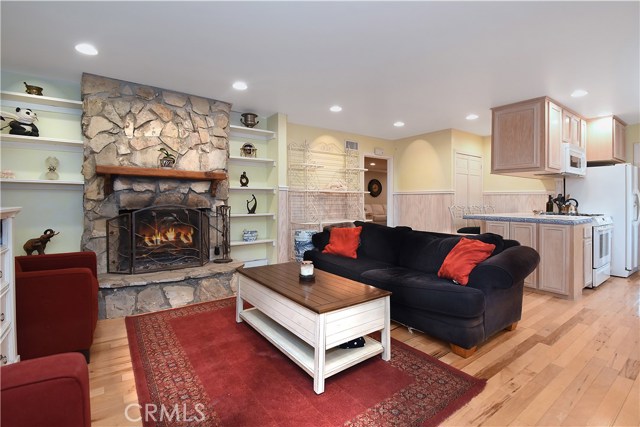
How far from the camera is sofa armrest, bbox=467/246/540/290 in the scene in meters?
2.21

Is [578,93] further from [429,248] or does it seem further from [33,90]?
[33,90]

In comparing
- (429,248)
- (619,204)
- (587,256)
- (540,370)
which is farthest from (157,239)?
(619,204)

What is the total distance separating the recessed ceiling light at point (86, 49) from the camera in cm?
271

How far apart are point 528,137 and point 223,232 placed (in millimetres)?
4251

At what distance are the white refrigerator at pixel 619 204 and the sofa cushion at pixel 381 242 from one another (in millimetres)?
3344

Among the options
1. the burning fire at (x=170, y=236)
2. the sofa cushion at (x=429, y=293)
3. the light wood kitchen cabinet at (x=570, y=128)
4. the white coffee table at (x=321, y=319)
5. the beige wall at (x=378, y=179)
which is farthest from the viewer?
the beige wall at (x=378, y=179)

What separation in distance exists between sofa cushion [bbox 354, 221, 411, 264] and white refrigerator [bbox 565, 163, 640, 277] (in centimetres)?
334

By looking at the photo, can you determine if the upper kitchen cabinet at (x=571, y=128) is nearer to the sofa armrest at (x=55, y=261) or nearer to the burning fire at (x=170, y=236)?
the burning fire at (x=170, y=236)

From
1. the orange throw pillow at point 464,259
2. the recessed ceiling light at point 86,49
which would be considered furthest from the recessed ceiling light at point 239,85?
the orange throw pillow at point 464,259

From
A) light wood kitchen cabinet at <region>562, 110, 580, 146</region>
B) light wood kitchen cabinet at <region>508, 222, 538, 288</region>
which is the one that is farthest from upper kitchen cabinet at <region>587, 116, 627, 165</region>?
light wood kitchen cabinet at <region>508, 222, 538, 288</region>

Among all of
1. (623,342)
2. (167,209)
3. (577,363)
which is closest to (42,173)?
(167,209)

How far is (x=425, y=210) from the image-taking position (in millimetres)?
6145

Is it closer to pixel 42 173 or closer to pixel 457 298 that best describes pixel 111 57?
pixel 42 173

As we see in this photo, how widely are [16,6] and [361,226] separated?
3.66m
